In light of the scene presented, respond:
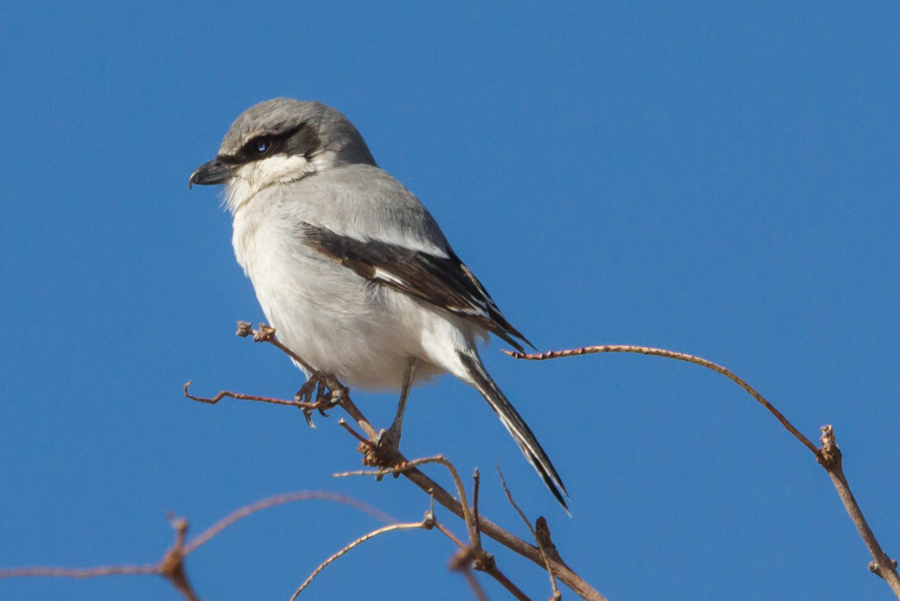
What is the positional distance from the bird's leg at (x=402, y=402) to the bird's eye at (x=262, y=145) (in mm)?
1625

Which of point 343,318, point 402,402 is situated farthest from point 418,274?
point 402,402

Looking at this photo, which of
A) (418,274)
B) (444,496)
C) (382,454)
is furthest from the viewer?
(418,274)

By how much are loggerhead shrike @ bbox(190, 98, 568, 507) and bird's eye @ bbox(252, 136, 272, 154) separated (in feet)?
1.37

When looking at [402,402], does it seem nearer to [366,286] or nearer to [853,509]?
[366,286]

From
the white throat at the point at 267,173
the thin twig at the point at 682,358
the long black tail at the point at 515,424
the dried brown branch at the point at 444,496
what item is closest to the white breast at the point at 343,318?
the long black tail at the point at 515,424

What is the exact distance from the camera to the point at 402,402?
4488 mm

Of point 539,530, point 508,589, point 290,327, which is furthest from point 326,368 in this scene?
point 508,589

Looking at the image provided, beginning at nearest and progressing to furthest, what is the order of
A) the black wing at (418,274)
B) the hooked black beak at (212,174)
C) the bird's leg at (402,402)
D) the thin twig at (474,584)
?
the thin twig at (474,584) < the bird's leg at (402,402) < the black wing at (418,274) < the hooked black beak at (212,174)

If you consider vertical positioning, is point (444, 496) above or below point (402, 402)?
below

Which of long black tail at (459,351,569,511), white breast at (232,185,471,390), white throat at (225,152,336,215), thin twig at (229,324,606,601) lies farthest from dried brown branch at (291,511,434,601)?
white throat at (225,152,336,215)

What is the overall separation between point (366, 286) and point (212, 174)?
1465 millimetres

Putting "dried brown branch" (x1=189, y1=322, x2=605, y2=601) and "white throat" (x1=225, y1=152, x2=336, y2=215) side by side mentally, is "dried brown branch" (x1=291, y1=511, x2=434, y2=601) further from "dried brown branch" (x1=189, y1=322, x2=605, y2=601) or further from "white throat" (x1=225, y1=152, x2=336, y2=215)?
"white throat" (x1=225, y1=152, x2=336, y2=215)

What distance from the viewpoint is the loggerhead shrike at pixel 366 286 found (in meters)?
4.37

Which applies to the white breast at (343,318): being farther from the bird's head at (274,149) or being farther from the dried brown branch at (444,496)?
the dried brown branch at (444,496)
